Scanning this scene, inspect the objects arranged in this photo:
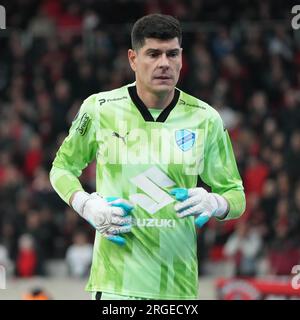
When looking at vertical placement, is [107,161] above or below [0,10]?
below

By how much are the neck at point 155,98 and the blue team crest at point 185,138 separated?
218mm

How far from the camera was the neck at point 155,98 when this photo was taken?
22.9 ft

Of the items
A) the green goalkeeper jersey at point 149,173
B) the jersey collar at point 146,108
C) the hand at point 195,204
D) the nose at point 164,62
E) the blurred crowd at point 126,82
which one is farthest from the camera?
the blurred crowd at point 126,82

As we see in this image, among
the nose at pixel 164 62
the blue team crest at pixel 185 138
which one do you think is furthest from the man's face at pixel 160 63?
the blue team crest at pixel 185 138

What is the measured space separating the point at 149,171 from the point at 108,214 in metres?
0.46

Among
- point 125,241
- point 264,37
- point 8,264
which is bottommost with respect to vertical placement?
point 8,264

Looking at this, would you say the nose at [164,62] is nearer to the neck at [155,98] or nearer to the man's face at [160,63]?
the man's face at [160,63]

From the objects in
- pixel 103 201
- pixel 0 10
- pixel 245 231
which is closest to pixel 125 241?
pixel 103 201

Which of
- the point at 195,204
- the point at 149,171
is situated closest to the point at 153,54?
the point at 149,171

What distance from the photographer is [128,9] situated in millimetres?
19531

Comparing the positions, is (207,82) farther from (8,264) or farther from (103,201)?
(103,201)

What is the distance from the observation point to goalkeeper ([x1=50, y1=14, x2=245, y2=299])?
268 inches

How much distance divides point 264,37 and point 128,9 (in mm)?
2735

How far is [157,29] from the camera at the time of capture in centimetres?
678
